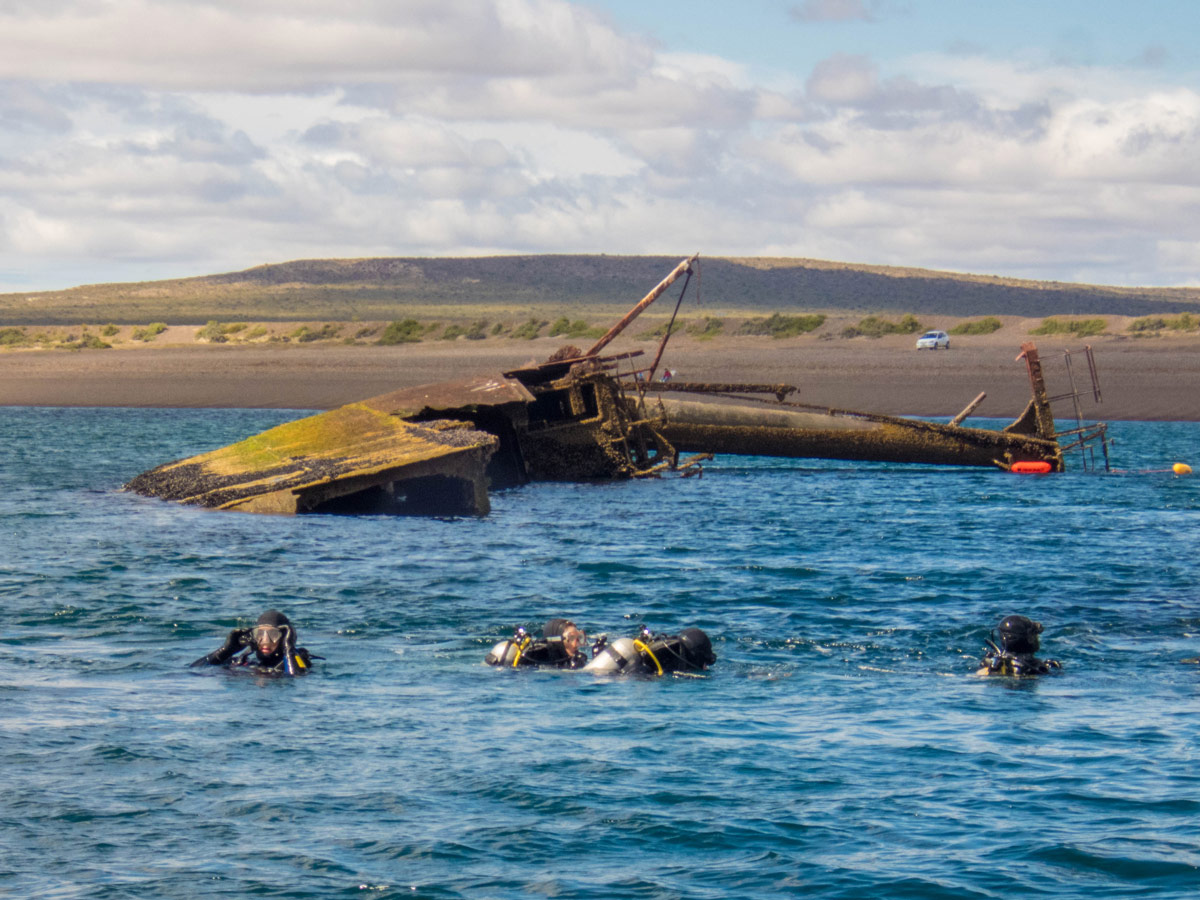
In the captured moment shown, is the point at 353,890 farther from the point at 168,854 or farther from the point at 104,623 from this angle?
the point at 104,623

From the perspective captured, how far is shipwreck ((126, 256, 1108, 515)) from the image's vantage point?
29.0 m

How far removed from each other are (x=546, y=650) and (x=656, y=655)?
1.37m

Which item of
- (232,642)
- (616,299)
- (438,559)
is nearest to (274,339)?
(616,299)

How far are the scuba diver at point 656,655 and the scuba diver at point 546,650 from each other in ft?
0.89

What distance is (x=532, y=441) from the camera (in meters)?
38.4

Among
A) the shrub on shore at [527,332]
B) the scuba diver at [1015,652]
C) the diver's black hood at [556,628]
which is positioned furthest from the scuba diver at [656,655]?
the shrub on shore at [527,332]

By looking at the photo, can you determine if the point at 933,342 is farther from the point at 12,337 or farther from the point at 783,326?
the point at 12,337

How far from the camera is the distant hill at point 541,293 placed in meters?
Answer: 156

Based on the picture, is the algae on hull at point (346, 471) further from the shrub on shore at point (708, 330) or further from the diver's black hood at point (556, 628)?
the shrub on shore at point (708, 330)

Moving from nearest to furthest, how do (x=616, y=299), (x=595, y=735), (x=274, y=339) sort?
(x=595, y=735) < (x=274, y=339) < (x=616, y=299)

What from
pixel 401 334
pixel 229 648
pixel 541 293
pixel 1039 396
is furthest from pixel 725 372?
pixel 541 293

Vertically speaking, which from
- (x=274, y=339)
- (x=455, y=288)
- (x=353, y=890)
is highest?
(x=455, y=288)

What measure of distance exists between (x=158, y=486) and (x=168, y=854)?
75.8 feet

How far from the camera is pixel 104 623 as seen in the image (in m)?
18.6
